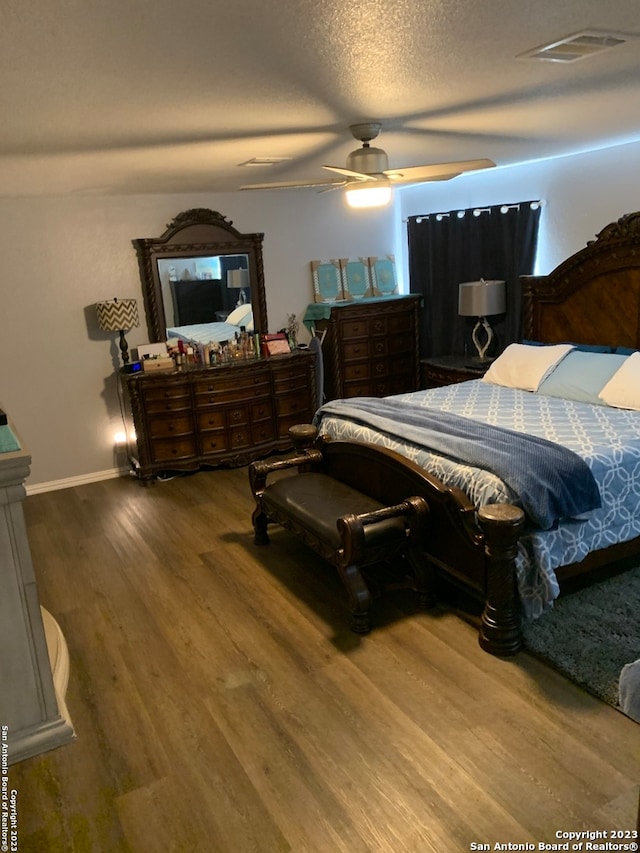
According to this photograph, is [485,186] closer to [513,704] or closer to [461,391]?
[461,391]

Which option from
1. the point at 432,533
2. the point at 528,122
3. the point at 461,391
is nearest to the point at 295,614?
the point at 432,533

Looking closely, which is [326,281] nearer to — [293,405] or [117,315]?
[293,405]

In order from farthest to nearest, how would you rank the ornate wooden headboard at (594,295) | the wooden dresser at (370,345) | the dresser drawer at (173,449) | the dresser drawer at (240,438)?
the wooden dresser at (370,345)
the dresser drawer at (240,438)
the dresser drawer at (173,449)
the ornate wooden headboard at (594,295)

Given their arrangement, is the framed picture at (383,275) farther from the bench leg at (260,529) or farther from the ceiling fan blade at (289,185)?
the bench leg at (260,529)

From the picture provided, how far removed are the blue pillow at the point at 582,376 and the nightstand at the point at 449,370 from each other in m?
0.95

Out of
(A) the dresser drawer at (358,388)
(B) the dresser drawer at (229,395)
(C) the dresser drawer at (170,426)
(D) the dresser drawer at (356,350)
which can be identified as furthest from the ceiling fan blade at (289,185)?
(A) the dresser drawer at (358,388)

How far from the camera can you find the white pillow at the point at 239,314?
570cm

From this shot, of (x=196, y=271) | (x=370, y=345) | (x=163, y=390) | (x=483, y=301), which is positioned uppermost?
(x=196, y=271)

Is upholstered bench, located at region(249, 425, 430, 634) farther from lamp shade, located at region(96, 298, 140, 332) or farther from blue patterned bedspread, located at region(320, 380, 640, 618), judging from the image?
lamp shade, located at region(96, 298, 140, 332)

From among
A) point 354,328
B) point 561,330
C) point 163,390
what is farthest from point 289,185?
point 354,328

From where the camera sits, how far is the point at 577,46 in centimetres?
201

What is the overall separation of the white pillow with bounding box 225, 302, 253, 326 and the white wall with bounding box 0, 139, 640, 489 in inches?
27.1

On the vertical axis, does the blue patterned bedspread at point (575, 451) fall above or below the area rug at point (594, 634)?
above

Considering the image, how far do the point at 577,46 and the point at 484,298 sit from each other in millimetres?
3350
